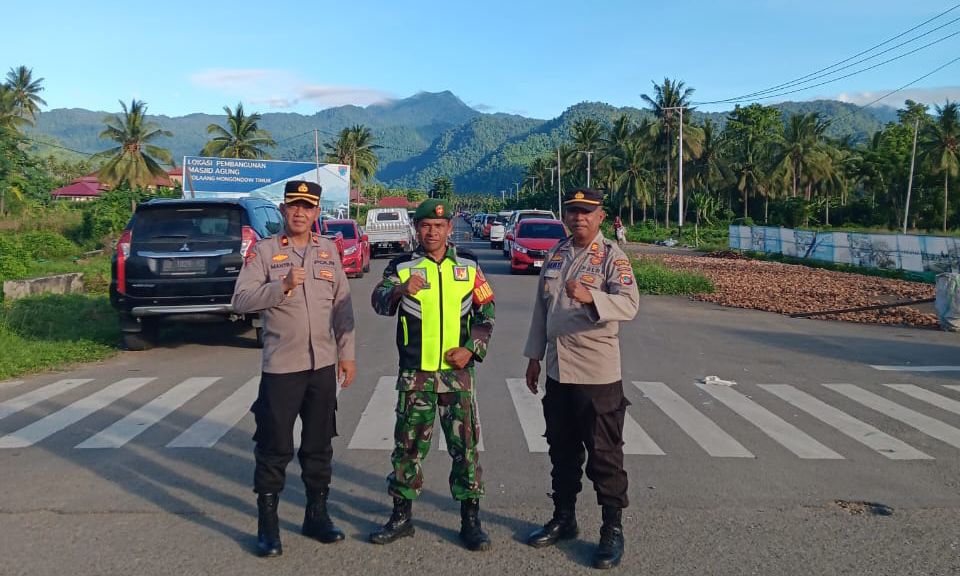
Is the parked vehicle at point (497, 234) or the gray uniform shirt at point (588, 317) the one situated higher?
the parked vehicle at point (497, 234)

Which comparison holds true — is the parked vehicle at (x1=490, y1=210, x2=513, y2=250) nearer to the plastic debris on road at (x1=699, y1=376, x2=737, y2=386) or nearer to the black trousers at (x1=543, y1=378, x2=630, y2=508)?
the plastic debris on road at (x1=699, y1=376, x2=737, y2=386)

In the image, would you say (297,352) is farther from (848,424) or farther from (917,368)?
(917,368)

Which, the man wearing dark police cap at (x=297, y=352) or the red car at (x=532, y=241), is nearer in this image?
the man wearing dark police cap at (x=297, y=352)

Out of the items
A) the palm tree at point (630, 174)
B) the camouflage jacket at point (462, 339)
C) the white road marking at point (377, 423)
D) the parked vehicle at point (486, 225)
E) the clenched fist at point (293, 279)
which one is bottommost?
the white road marking at point (377, 423)

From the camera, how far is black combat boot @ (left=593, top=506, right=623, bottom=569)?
420cm

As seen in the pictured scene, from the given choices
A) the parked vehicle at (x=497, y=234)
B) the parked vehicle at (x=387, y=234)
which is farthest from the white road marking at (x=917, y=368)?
the parked vehicle at (x=497, y=234)

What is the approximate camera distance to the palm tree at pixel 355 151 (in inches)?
3226

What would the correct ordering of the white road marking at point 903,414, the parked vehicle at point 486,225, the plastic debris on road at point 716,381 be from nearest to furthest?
the white road marking at point 903,414 < the plastic debris on road at point 716,381 < the parked vehicle at point 486,225

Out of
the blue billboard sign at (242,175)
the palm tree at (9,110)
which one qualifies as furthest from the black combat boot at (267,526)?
the palm tree at (9,110)

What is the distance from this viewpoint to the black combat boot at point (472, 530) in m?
4.39

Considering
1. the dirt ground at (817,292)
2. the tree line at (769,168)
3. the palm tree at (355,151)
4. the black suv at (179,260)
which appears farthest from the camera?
the palm tree at (355,151)

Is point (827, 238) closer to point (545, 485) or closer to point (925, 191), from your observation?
point (545, 485)

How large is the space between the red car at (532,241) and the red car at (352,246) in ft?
14.4

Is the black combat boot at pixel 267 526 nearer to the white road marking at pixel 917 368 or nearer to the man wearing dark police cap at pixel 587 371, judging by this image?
the man wearing dark police cap at pixel 587 371
